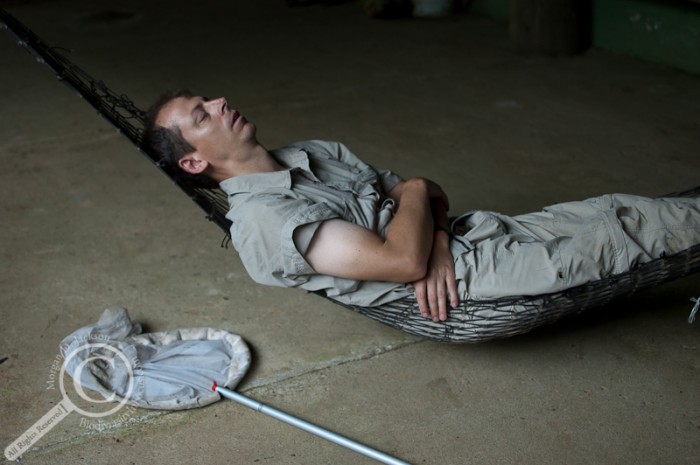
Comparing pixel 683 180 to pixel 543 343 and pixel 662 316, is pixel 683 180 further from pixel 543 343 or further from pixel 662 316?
pixel 543 343

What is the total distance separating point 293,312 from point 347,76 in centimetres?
259

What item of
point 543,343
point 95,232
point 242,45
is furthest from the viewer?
point 242,45

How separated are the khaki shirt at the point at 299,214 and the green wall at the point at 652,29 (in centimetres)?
299

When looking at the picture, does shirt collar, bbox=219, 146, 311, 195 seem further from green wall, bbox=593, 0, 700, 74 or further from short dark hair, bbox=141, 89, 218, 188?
green wall, bbox=593, 0, 700, 74

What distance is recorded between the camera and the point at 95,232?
3344 mm

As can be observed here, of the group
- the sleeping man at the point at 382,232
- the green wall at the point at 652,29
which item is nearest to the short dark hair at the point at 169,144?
the sleeping man at the point at 382,232

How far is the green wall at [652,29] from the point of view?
15.2 feet

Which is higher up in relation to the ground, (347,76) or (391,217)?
(391,217)

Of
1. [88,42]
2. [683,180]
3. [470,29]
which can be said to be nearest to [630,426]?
[683,180]

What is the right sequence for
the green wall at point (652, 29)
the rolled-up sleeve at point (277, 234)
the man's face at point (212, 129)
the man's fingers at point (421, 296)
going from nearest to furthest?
the rolled-up sleeve at point (277, 234) < the man's fingers at point (421, 296) < the man's face at point (212, 129) < the green wall at point (652, 29)

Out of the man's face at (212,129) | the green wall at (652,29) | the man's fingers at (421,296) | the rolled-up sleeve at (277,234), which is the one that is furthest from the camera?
the green wall at (652,29)

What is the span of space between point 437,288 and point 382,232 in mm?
225

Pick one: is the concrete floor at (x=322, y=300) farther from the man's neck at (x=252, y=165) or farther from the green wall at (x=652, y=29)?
the man's neck at (x=252, y=165)

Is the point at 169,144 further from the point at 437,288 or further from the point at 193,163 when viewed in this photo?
the point at 437,288
